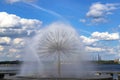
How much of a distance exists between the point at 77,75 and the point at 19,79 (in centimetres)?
970

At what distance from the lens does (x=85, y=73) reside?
47562mm

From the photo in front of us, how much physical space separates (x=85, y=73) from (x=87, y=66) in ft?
9.61

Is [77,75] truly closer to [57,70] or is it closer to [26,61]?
[57,70]

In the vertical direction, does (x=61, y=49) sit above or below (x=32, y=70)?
above

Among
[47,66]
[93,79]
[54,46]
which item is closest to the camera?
[93,79]

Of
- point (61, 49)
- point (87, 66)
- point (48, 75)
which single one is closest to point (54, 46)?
point (61, 49)

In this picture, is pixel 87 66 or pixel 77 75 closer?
pixel 77 75

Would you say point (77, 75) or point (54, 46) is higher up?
point (54, 46)

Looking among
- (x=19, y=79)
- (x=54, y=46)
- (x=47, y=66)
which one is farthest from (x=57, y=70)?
(x=19, y=79)

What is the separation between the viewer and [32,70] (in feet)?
Answer: 164

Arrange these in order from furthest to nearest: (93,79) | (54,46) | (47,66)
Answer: (47,66), (54,46), (93,79)

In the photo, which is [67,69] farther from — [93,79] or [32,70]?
[93,79]

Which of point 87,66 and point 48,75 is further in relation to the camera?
point 87,66

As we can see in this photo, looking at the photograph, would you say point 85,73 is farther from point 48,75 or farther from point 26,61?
point 26,61
